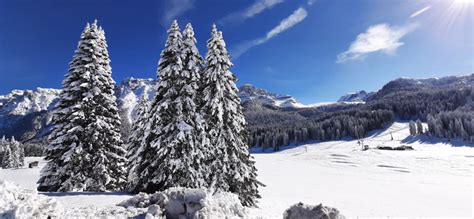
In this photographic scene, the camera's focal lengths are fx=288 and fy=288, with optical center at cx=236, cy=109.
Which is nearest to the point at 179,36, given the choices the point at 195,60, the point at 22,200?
the point at 195,60

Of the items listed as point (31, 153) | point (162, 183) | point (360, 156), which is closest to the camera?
point (162, 183)

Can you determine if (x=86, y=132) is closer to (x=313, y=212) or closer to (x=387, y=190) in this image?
(x=313, y=212)

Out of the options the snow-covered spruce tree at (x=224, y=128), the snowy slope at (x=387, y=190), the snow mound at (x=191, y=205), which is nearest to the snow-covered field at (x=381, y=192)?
the snowy slope at (x=387, y=190)

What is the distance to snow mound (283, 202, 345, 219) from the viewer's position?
8.99m

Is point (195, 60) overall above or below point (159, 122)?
above

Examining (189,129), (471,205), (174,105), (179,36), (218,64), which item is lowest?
(471,205)

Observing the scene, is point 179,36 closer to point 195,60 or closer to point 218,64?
point 195,60

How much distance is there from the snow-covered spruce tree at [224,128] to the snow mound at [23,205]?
10.5 m

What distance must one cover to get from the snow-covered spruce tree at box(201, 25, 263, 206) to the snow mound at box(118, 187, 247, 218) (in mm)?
7295

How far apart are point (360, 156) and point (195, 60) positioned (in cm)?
4803

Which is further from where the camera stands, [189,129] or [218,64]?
[218,64]

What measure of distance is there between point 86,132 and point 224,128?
9.40 m

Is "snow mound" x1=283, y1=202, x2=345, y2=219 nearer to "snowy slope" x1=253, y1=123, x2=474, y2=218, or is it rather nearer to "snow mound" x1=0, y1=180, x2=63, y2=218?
"snowy slope" x1=253, y1=123, x2=474, y2=218

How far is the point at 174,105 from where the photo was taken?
18797 millimetres
